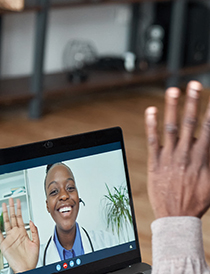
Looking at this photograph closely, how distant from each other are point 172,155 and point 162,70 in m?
3.42

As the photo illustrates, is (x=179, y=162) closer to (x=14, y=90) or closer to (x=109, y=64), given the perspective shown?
(x=14, y=90)

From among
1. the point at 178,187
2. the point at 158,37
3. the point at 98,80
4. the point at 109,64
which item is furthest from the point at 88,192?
the point at 158,37

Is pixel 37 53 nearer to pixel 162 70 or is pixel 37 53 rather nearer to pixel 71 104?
pixel 71 104

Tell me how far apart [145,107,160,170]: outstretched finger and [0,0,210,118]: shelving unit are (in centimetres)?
247

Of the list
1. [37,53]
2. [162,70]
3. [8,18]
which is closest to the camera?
[37,53]

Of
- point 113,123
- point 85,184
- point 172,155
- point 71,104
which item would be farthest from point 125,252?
point 71,104

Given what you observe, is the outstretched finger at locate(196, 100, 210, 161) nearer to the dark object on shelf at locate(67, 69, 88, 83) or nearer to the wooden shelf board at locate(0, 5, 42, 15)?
the wooden shelf board at locate(0, 5, 42, 15)

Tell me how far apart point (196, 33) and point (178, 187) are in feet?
12.0

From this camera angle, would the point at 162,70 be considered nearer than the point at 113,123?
No

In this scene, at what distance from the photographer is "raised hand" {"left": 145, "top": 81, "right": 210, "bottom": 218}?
51cm

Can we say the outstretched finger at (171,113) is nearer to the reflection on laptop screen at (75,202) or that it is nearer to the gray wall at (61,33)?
the reflection on laptop screen at (75,202)

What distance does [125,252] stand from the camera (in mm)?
845

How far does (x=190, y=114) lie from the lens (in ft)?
1.66

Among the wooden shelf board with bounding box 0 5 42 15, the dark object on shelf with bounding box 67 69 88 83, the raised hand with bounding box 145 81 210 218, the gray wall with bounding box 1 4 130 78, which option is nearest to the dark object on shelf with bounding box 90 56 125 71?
the gray wall with bounding box 1 4 130 78
